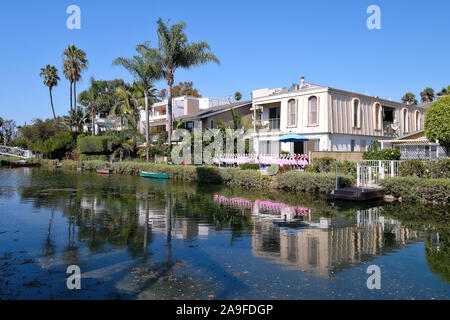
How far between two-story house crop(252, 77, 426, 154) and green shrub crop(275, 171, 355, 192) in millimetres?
6540

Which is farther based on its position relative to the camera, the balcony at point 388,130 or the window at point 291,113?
the balcony at point 388,130

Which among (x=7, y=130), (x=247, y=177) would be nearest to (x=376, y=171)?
(x=247, y=177)

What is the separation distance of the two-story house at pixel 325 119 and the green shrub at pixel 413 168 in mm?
10247

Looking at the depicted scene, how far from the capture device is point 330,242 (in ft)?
34.4

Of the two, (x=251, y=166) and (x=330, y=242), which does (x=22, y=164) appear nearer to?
(x=251, y=166)

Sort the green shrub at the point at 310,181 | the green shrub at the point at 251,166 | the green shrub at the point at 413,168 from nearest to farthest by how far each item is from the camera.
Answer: the green shrub at the point at 413,168 → the green shrub at the point at 310,181 → the green shrub at the point at 251,166

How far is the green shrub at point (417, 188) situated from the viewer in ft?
56.5

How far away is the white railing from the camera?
27.2 meters

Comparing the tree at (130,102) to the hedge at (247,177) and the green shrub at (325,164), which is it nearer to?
the hedge at (247,177)

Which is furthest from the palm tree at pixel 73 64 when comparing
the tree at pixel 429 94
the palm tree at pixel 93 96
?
the tree at pixel 429 94

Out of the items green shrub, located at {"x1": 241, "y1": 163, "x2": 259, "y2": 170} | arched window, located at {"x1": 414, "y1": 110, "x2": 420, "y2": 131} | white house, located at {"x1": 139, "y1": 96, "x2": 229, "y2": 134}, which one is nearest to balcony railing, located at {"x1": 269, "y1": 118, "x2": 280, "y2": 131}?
green shrub, located at {"x1": 241, "y1": 163, "x2": 259, "y2": 170}

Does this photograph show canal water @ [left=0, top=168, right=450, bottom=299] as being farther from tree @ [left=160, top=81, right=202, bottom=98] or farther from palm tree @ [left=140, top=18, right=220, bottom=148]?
tree @ [left=160, top=81, right=202, bottom=98]
